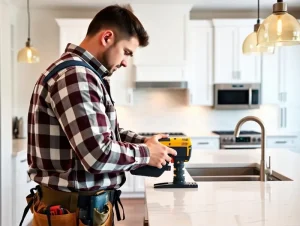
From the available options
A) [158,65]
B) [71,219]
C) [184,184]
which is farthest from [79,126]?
[158,65]

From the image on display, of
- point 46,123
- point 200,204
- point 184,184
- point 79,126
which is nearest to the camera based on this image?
point 79,126

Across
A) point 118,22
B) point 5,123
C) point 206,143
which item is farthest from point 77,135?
point 206,143

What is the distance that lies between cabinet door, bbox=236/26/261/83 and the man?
3899 millimetres

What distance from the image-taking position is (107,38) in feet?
4.77

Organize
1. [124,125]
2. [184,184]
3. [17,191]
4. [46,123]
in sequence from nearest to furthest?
[46,123]
[184,184]
[17,191]
[124,125]

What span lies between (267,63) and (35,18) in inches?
129

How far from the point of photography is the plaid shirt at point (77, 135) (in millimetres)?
1239

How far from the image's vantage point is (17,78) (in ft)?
17.7

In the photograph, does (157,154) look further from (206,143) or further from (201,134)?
(201,134)

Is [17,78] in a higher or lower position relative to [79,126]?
higher

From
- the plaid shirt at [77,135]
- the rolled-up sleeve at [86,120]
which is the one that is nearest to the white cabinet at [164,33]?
the plaid shirt at [77,135]

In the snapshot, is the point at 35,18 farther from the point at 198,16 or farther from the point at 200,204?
the point at 200,204

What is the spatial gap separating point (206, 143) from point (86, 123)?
12.9 feet

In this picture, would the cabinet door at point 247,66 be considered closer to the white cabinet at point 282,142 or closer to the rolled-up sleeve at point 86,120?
the white cabinet at point 282,142
